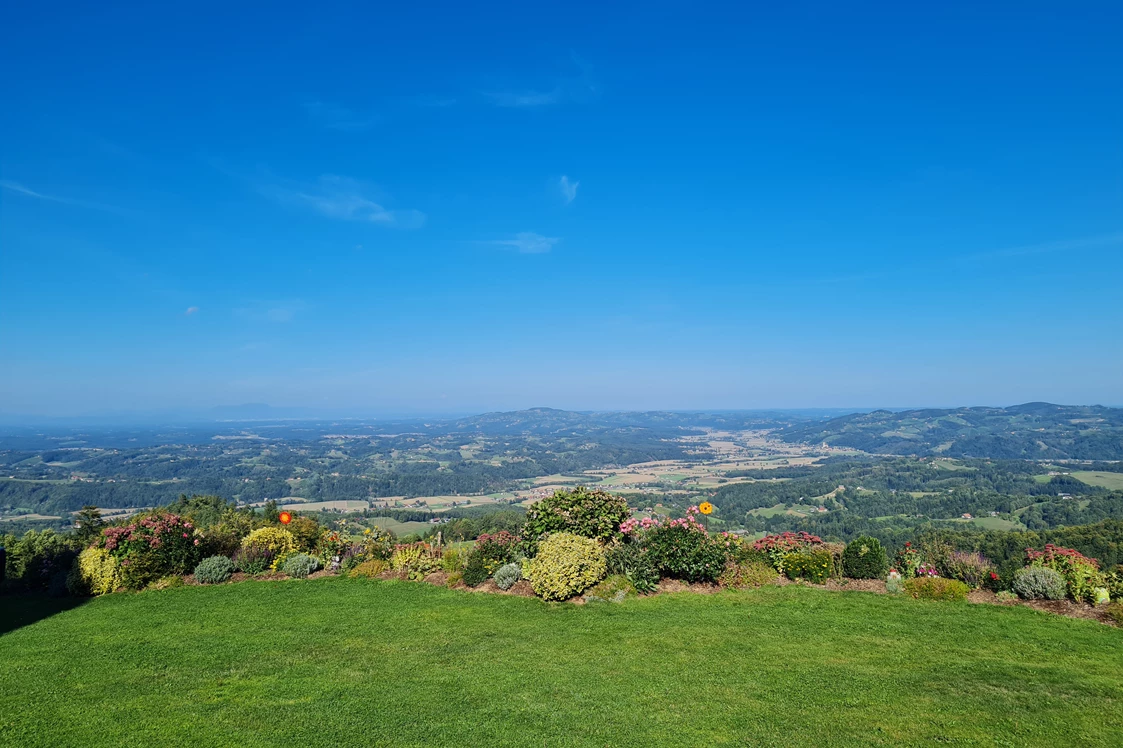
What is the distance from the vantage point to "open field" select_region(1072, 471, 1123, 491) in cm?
6956

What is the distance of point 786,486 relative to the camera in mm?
80188

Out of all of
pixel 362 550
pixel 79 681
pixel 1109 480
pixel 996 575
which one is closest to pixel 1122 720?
pixel 996 575

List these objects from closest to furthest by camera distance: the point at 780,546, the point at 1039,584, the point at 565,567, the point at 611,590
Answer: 1. the point at 1039,584
2. the point at 565,567
3. the point at 611,590
4. the point at 780,546

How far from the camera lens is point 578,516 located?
14.7 meters

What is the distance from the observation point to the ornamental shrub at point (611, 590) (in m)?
12.4

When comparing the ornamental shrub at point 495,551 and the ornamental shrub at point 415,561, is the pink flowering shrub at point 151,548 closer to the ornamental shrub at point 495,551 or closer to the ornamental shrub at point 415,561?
the ornamental shrub at point 415,561

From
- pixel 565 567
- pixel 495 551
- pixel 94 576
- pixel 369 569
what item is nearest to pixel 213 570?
pixel 94 576

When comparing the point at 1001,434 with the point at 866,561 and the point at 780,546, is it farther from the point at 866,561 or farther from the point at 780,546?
the point at 780,546

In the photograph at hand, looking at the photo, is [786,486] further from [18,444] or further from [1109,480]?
[18,444]

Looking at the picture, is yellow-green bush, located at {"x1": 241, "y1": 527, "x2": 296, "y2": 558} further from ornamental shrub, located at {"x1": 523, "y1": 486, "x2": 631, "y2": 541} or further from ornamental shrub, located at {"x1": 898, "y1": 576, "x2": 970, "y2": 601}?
ornamental shrub, located at {"x1": 898, "y1": 576, "x2": 970, "y2": 601}

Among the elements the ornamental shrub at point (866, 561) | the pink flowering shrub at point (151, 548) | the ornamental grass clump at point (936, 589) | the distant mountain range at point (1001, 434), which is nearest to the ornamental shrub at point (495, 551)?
the pink flowering shrub at point (151, 548)

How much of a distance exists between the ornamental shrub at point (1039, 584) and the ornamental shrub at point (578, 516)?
875 centimetres

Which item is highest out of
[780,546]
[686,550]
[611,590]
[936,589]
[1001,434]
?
[686,550]

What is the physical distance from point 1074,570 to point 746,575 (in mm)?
6667
